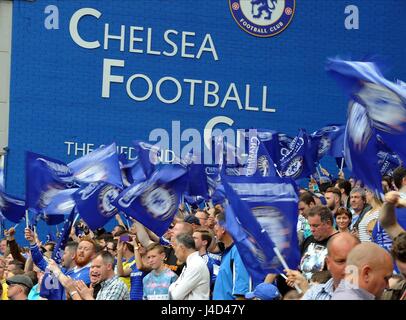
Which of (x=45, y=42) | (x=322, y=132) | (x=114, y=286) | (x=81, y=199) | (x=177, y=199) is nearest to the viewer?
(x=114, y=286)

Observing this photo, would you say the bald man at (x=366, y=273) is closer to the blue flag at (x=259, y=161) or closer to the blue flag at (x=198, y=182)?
the blue flag at (x=259, y=161)

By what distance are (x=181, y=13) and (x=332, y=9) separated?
3905 mm

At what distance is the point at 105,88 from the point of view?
27.0m

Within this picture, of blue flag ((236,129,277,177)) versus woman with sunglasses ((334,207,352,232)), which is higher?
blue flag ((236,129,277,177))

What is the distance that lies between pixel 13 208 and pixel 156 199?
5200mm

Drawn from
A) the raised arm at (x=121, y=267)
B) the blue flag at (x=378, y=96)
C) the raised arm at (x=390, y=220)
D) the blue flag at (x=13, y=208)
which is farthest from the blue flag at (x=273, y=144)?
the raised arm at (x=390, y=220)

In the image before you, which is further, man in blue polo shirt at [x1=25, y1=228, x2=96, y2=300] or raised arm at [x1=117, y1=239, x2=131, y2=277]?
raised arm at [x1=117, y1=239, x2=131, y2=277]

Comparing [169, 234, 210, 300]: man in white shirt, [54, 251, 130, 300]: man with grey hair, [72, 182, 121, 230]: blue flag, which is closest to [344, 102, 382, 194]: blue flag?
[169, 234, 210, 300]: man in white shirt

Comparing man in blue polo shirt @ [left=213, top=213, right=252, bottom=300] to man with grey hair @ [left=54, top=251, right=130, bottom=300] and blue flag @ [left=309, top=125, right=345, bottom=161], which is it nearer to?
man with grey hair @ [left=54, top=251, right=130, bottom=300]

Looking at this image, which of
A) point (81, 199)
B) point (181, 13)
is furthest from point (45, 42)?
point (81, 199)

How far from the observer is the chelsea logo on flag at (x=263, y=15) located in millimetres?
28359

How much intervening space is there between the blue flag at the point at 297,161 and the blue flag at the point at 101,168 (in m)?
2.37

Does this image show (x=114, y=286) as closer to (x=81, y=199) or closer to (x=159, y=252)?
(x=159, y=252)

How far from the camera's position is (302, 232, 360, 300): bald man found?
6.54 metres
